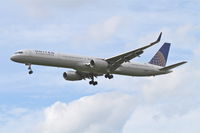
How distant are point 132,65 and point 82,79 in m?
8.35

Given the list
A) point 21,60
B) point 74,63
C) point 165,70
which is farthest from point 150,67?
point 21,60

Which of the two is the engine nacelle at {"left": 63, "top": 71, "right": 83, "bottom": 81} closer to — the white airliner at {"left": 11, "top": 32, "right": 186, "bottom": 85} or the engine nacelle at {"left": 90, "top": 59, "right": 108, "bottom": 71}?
the white airliner at {"left": 11, "top": 32, "right": 186, "bottom": 85}

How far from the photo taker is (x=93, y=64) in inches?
3413

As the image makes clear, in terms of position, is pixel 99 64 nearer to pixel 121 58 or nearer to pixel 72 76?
pixel 121 58

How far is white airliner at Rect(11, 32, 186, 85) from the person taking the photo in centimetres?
8338

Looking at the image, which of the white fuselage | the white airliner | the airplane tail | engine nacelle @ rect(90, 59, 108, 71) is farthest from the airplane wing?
the airplane tail

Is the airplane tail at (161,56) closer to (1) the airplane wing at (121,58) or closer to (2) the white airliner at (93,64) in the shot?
(2) the white airliner at (93,64)

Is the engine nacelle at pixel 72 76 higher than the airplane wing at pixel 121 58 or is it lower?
lower

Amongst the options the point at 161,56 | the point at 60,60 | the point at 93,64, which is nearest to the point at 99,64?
the point at 93,64

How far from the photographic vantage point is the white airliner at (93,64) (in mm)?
83375

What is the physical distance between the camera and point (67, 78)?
9412cm

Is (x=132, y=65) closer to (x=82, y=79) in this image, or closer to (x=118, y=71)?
(x=118, y=71)

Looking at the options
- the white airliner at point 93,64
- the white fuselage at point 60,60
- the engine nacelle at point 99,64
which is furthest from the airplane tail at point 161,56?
the engine nacelle at point 99,64

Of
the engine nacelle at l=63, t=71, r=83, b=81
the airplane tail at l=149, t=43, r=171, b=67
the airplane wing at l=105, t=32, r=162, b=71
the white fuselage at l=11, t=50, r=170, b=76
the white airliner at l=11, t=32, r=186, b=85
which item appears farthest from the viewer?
the airplane tail at l=149, t=43, r=171, b=67
